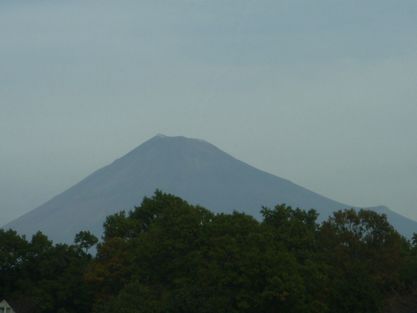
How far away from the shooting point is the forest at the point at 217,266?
47.4 meters

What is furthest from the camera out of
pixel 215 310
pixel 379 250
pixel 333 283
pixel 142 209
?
pixel 142 209

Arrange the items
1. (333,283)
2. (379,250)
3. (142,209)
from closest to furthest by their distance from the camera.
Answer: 1. (333,283)
2. (379,250)
3. (142,209)

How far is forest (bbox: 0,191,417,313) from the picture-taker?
47.4 meters

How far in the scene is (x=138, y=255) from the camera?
174 feet

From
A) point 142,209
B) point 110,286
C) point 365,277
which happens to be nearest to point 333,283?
point 365,277

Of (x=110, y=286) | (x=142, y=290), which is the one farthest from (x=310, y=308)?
(x=110, y=286)

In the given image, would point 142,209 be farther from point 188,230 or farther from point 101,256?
point 188,230

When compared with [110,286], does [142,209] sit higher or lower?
higher

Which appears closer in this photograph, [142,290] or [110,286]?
[142,290]

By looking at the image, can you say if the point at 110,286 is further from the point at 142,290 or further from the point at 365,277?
the point at 365,277

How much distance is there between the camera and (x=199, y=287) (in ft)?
159

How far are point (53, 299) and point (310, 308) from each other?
18.1 meters

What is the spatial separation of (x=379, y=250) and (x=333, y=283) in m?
→ 7.63

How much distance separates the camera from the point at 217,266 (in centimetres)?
4831
